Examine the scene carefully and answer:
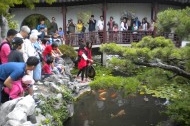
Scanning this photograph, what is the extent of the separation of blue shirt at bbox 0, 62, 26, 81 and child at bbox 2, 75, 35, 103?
191 millimetres

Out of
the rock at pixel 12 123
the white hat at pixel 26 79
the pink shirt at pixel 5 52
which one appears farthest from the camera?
the pink shirt at pixel 5 52

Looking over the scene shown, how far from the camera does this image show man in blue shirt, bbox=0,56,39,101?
690cm

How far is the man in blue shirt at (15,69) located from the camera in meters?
6.90

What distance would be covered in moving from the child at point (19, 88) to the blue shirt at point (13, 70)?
19 cm

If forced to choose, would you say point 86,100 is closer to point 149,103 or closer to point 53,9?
point 149,103

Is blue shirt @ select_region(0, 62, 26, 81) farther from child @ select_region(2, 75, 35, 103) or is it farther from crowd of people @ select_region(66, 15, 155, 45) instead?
crowd of people @ select_region(66, 15, 155, 45)

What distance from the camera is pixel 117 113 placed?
13.2 meters

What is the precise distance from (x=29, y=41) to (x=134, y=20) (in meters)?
11.9

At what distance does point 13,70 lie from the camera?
699 cm

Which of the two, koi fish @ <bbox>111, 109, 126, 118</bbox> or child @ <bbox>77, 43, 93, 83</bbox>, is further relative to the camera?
child @ <bbox>77, 43, 93, 83</bbox>

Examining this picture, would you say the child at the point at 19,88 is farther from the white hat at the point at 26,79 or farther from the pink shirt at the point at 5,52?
the pink shirt at the point at 5,52

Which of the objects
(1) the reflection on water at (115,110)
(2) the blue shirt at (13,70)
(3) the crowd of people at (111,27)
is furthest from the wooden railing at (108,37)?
(2) the blue shirt at (13,70)

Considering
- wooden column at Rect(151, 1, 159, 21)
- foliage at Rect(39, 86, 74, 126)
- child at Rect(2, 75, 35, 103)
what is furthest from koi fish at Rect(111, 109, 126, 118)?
wooden column at Rect(151, 1, 159, 21)

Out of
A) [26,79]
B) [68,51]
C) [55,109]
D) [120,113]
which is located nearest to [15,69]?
[26,79]
